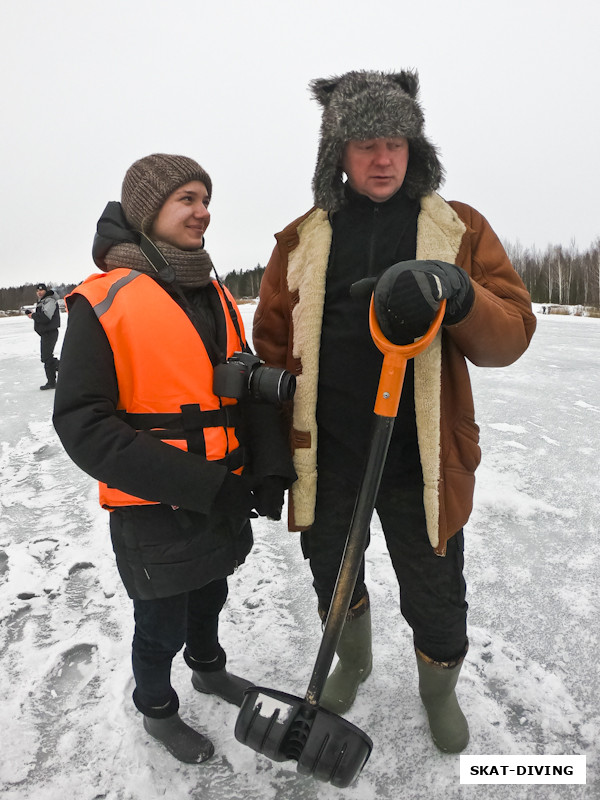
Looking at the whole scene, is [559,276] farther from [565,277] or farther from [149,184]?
[149,184]

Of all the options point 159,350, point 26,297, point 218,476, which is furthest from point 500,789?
point 26,297

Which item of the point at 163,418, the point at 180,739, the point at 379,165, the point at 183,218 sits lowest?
the point at 180,739

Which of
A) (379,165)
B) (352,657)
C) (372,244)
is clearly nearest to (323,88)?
(379,165)

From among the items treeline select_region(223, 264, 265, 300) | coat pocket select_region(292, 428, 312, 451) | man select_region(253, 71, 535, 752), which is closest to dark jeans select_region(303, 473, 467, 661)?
man select_region(253, 71, 535, 752)

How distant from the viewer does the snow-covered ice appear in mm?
1462

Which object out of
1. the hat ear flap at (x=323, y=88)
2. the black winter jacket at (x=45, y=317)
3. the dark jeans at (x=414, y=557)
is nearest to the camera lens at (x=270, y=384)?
the dark jeans at (x=414, y=557)

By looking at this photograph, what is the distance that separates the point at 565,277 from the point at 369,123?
155 feet

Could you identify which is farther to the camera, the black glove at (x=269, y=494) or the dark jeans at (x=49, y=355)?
the dark jeans at (x=49, y=355)

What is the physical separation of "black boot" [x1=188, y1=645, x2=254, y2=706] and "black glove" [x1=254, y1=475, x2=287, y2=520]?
59 cm

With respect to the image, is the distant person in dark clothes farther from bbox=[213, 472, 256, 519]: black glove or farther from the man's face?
the man's face

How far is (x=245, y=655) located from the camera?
1910 millimetres

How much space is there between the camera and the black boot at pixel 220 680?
171 cm

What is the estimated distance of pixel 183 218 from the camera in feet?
4.48

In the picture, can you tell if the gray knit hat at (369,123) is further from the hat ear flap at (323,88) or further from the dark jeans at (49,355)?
the dark jeans at (49,355)
